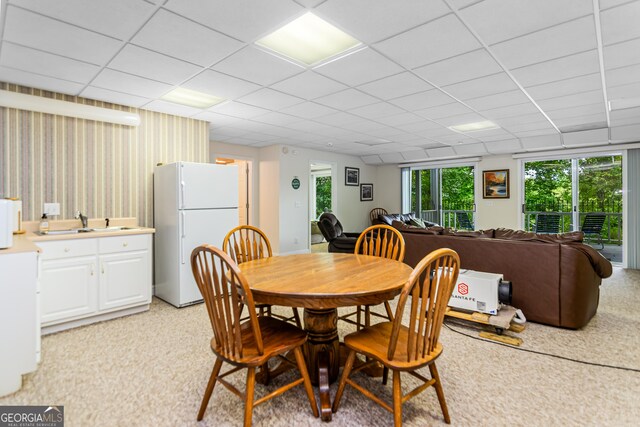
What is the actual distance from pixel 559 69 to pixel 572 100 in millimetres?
1172

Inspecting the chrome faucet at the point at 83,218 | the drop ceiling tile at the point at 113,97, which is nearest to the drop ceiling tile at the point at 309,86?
the drop ceiling tile at the point at 113,97

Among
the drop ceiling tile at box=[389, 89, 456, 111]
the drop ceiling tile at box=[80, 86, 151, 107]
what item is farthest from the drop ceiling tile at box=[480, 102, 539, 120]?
the drop ceiling tile at box=[80, 86, 151, 107]

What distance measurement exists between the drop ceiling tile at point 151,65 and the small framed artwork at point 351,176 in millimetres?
5376

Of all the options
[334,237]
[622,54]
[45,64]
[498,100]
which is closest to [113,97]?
[45,64]

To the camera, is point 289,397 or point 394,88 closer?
point 289,397

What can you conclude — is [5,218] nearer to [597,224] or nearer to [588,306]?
[588,306]

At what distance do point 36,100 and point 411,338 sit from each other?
3897 mm

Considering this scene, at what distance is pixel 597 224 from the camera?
654cm

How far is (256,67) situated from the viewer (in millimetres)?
2781

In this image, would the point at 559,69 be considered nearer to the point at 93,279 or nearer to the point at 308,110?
the point at 308,110

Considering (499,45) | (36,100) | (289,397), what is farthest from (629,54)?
(36,100)

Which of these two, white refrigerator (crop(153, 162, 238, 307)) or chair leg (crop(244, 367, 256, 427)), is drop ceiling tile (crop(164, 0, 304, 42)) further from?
chair leg (crop(244, 367, 256, 427))

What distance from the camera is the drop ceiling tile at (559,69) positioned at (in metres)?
2.56

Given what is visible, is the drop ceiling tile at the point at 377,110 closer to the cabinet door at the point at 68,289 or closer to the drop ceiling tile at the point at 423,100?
the drop ceiling tile at the point at 423,100
